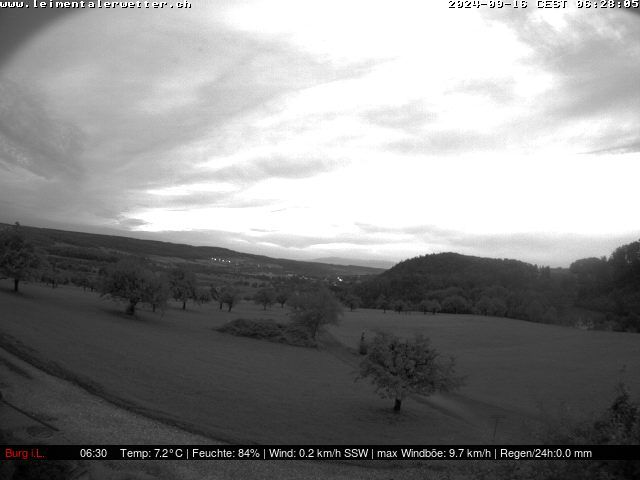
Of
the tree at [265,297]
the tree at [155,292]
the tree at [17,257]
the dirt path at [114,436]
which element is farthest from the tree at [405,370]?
the tree at [265,297]

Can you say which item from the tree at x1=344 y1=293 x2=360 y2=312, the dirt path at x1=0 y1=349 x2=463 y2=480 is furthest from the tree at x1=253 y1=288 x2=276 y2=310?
the dirt path at x1=0 y1=349 x2=463 y2=480

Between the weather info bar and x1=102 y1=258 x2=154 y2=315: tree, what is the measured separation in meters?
37.2

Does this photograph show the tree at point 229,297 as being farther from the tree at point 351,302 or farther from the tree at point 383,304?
the tree at point 383,304

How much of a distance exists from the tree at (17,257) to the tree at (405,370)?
43.3 metres

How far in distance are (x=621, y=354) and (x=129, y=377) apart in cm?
4900

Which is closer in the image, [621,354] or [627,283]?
[621,354]

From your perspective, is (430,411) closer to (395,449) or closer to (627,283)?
(395,449)

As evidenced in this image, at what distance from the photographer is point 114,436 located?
15266mm

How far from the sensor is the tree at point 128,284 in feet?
159

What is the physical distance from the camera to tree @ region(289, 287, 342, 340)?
52906mm

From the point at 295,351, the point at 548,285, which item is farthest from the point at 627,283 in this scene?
the point at 295,351

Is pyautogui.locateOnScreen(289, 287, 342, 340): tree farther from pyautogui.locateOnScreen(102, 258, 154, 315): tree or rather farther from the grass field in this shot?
pyautogui.locateOnScreen(102, 258, 154, 315): tree

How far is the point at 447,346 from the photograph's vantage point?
55.9 meters

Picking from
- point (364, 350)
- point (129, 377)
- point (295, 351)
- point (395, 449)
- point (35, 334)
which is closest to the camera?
point (395, 449)
